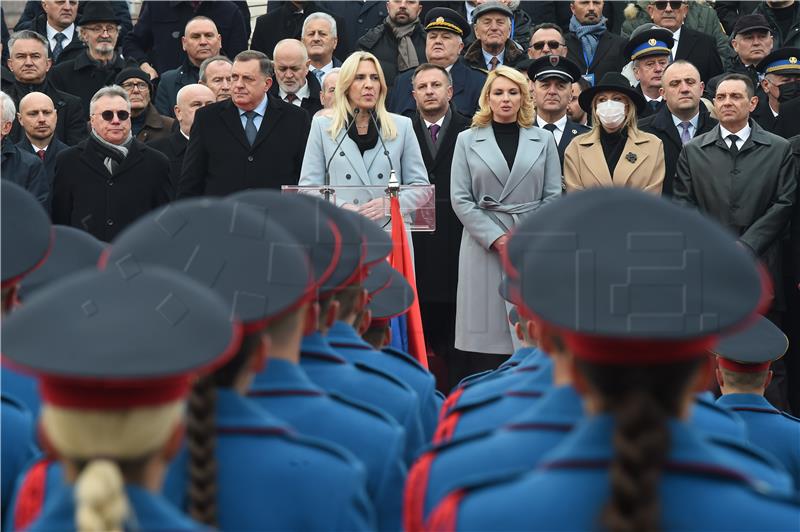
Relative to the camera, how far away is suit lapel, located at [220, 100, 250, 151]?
30.8ft

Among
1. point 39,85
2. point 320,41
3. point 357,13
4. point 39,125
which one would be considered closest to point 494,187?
point 320,41

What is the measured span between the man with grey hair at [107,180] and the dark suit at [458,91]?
1.86 meters

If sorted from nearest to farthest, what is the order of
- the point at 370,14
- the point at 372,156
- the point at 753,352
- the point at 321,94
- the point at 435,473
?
the point at 435,473, the point at 753,352, the point at 372,156, the point at 321,94, the point at 370,14

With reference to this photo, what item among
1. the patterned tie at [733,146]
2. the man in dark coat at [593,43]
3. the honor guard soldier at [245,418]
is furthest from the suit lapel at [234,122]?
the honor guard soldier at [245,418]

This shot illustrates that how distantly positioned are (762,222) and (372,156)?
2510 millimetres

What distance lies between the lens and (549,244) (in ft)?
8.56

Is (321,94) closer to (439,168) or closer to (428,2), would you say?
(439,168)

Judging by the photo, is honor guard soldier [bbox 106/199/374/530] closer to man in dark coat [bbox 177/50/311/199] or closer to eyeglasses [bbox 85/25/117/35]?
man in dark coat [bbox 177/50/311/199]

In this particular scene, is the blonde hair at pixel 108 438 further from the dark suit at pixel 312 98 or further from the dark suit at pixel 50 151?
the dark suit at pixel 312 98

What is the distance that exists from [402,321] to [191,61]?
5270 millimetres

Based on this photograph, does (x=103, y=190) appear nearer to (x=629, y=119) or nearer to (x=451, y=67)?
(x=451, y=67)

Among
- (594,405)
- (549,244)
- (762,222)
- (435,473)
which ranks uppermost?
(549,244)

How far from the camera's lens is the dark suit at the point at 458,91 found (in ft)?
35.0

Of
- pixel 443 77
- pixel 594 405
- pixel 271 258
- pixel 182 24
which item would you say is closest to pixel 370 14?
pixel 182 24
